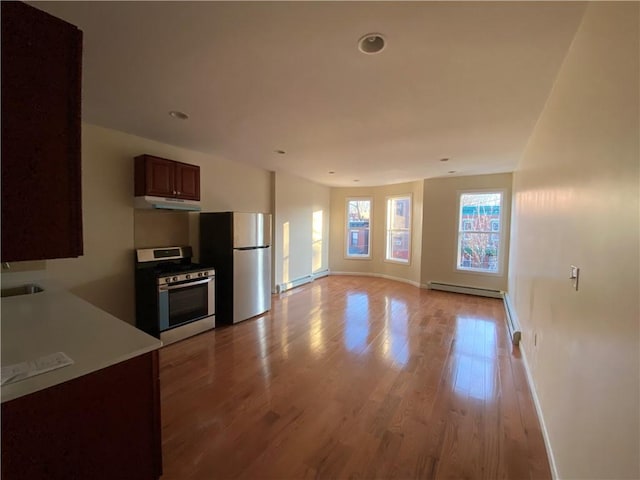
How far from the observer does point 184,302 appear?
3426 mm

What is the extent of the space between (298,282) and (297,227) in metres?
1.26

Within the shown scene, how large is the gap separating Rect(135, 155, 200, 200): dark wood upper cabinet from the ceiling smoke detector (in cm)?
274

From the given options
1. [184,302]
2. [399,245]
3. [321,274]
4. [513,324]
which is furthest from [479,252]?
[184,302]

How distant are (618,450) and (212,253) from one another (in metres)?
4.07

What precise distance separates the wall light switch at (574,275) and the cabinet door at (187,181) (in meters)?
3.84

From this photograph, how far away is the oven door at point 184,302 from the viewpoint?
3207 mm

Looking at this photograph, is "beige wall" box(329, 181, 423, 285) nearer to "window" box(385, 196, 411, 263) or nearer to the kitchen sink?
"window" box(385, 196, 411, 263)

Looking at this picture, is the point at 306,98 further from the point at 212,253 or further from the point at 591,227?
the point at 212,253

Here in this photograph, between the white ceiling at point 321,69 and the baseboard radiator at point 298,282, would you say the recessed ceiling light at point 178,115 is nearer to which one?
the white ceiling at point 321,69

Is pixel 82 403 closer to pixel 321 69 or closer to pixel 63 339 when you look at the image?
pixel 63 339

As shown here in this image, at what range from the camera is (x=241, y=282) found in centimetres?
404

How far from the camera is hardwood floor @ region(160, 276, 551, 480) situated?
1.69 meters

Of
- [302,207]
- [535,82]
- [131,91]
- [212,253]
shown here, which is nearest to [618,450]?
[535,82]

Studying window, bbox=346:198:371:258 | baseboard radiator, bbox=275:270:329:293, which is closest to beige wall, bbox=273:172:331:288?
baseboard radiator, bbox=275:270:329:293
